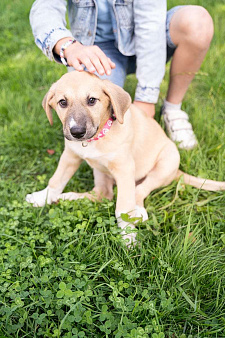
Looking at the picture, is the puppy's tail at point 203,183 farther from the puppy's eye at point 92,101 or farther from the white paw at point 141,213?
the puppy's eye at point 92,101

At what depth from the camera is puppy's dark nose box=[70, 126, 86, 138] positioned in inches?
71.9

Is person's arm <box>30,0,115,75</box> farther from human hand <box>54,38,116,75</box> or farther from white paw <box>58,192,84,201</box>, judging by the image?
white paw <box>58,192,84,201</box>

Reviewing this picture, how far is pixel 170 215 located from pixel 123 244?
54 cm

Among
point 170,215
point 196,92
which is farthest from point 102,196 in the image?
point 196,92

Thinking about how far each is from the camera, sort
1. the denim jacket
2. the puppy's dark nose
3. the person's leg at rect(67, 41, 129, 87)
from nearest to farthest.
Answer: the puppy's dark nose
the denim jacket
the person's leg at rect(67, 41, 129, 87)

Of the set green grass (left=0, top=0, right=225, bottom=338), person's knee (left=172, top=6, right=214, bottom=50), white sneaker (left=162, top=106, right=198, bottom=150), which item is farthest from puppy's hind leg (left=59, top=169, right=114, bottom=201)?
person's knee (left=172, top=6, right=214, bottom=50)

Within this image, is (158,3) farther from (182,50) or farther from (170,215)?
(170,215)

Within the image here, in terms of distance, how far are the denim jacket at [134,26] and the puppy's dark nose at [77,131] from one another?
3.81 feet

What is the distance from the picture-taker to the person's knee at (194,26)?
284 cm

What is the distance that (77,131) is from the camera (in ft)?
6.00

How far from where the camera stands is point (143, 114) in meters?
2.65

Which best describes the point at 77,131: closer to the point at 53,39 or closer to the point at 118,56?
the point at 53,39

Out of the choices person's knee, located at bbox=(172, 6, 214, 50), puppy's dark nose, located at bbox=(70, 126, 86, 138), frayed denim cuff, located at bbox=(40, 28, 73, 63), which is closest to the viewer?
puppy's dark nose, located at bbox=(70, 126, 86, 138)

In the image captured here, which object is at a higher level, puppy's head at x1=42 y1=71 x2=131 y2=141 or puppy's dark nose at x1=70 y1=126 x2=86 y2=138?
puppy's head at x1=42 y1=71 x2=131 y2=141
